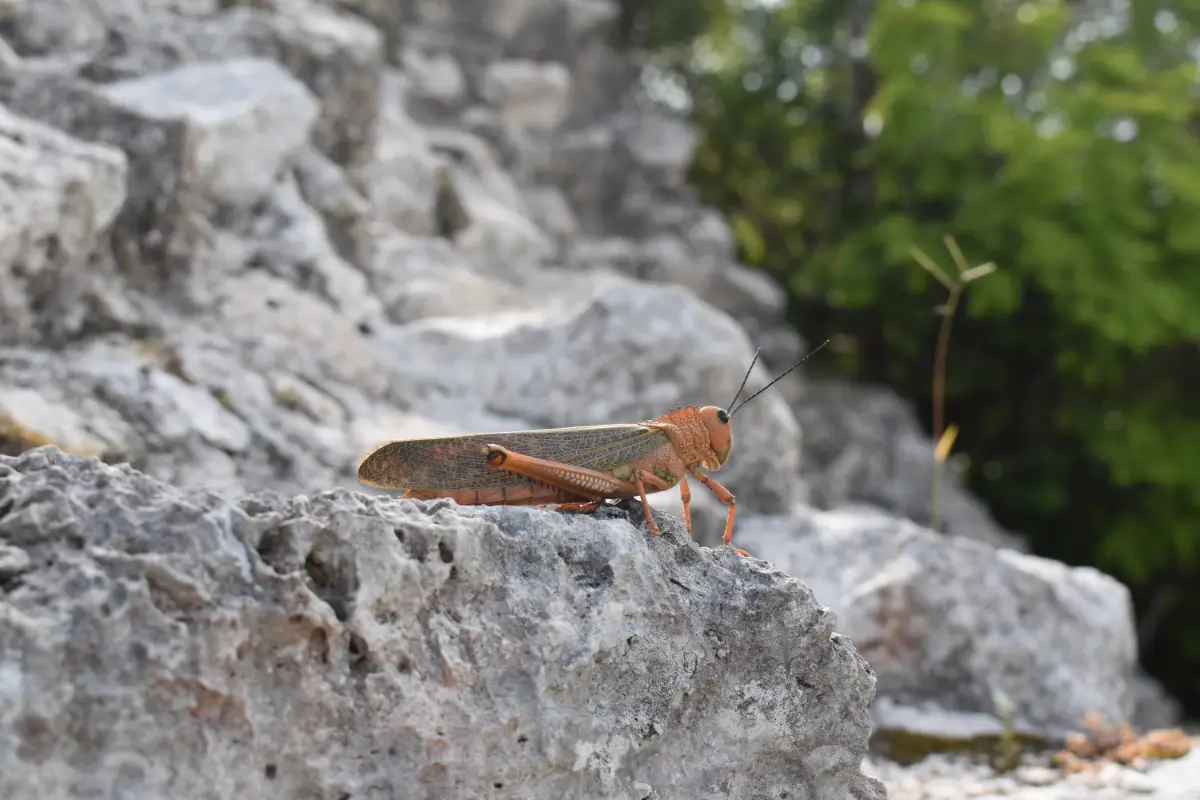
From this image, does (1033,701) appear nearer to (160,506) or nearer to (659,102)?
(160,506)

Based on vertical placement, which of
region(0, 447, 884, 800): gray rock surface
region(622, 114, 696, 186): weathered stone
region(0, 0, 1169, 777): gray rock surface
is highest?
region(0, 447, 884, 800): gray rock surface

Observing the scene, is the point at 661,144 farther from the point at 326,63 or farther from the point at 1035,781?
the point at 1035,781

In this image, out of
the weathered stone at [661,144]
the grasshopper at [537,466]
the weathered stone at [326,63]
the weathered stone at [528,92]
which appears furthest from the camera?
the weathered stone at [661,144]

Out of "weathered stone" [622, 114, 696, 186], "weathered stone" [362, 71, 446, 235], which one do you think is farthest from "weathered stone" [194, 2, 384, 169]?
"weathered stone" [622, 114, 696, 186]

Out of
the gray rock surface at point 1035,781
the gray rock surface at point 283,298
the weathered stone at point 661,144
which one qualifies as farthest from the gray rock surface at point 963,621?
the weathered stone at point 661,144

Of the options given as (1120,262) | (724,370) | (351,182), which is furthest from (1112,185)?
(351,182)

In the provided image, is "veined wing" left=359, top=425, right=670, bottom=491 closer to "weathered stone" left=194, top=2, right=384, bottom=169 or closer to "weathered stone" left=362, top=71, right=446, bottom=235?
"weathered stone" left=194, top=2, right=384, bottom=169

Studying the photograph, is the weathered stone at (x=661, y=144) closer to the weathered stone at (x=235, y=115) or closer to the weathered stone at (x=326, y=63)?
the weathered stone at (x=326, y=63)

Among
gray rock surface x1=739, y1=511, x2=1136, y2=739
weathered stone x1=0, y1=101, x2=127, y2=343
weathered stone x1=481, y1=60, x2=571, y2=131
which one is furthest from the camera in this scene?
weathered stone x1=481, y1=60, x2=571, y2=131
